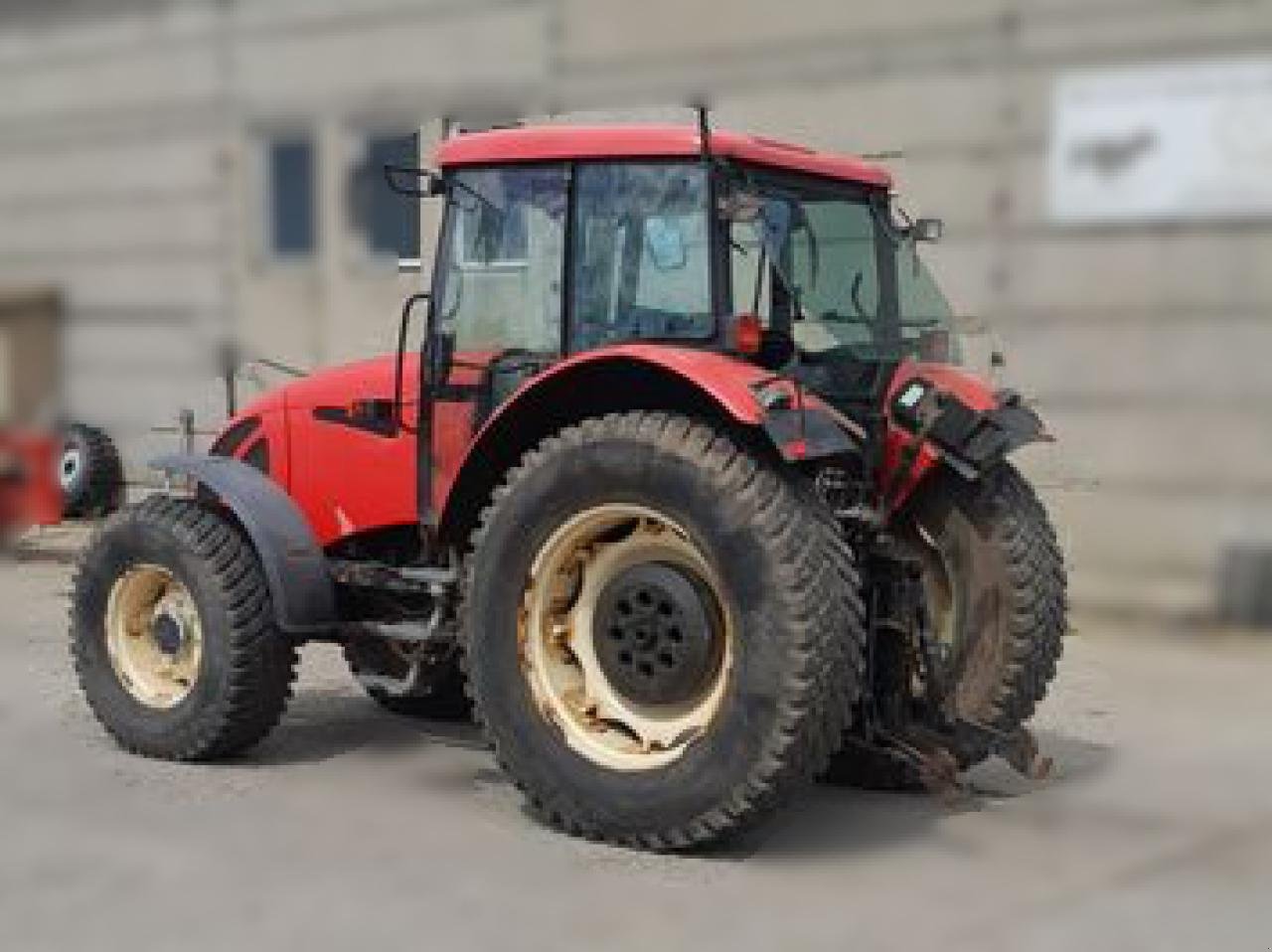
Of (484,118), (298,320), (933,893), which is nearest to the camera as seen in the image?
(933,893)

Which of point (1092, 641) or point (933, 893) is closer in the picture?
point (933, 893)

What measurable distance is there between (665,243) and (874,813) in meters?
2.12

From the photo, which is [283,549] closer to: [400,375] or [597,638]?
[400,375]

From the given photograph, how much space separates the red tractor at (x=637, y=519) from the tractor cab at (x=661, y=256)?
0.01m

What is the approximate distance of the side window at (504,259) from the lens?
5844 mm

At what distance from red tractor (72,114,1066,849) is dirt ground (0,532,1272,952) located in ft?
0.78

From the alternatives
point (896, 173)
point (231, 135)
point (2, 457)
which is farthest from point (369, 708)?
point (231, 135)

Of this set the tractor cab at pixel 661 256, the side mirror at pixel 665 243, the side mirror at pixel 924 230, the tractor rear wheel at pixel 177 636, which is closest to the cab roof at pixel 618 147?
the tractor cab at pixel 661 256

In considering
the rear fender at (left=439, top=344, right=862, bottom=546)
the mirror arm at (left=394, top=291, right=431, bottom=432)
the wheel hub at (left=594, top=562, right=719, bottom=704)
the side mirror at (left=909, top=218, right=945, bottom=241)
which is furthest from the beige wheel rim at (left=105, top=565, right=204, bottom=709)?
the side mirror at (left=909, top=218, right=945, bottom=241)

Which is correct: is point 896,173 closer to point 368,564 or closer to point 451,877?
point 368,564

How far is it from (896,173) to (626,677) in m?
6.12

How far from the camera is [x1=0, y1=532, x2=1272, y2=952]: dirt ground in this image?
15.1ft

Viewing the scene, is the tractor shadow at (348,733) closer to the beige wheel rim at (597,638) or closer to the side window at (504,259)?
the beige wheel rim at (597,638)

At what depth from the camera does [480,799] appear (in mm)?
5902
